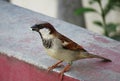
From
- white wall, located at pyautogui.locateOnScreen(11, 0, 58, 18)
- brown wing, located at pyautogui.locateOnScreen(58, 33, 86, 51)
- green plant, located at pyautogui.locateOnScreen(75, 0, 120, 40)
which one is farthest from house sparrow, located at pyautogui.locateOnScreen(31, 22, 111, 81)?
white wall, located at pyautogui.locateOnScreen(11, 0, 58, 18)

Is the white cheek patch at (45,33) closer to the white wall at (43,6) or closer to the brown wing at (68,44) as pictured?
the brown wing at (68,44)

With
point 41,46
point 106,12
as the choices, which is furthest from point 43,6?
point 41,46

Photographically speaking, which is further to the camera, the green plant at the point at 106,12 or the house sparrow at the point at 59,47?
the green plant at the point at 106,12

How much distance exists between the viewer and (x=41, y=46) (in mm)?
3971

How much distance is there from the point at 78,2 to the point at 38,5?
2.32 feet

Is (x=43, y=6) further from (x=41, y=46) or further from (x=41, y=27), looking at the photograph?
(x=41, y=27)

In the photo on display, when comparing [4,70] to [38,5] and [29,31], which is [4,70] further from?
[38,5]

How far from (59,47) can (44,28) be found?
0.18 meters

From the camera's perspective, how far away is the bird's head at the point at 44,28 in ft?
11.5

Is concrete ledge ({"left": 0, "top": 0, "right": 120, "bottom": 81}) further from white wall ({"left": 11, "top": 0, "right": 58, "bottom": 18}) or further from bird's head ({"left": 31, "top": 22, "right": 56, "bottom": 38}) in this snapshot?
white wall ({"left": 11, "top": 0, "right": 58, "bottom": 18})

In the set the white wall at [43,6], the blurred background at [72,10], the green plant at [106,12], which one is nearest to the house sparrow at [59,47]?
A: the green plant at [106,12]

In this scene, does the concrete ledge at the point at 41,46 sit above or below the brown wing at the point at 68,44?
below

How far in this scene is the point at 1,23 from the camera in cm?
441

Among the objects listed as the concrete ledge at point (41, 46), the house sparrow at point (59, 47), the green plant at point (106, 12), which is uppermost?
the house sparrow at point (59, 47)
